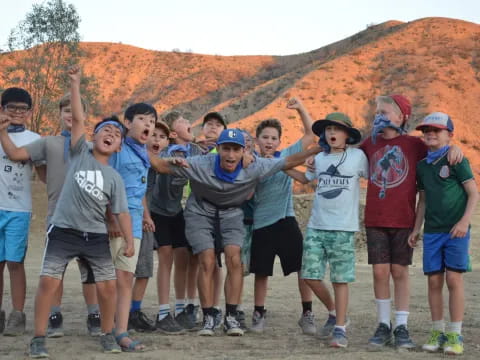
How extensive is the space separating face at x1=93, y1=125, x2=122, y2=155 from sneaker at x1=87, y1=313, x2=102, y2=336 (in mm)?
1592

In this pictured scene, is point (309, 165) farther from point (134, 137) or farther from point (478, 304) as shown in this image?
point (478, 304)

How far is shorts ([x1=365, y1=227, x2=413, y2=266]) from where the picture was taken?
572 centimetres

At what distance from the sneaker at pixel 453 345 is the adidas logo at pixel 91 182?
298cm

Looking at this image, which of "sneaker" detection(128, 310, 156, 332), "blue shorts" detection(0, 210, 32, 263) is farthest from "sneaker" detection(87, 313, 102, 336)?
"blue shorts" detection(0, 210, 32, 263)

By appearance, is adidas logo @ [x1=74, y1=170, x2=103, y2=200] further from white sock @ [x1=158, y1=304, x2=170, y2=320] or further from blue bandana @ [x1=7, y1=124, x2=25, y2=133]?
white sock @ [x1=158, y1=304, x2=170, y2=320]

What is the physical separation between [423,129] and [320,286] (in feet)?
5.46

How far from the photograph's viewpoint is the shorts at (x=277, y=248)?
638 cm

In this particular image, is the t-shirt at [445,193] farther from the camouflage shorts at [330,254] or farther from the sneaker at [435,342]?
the sneaker at [435,342]

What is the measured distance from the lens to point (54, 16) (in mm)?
30953

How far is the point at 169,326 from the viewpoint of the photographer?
6.19m

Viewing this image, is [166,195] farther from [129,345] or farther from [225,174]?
[129,345]

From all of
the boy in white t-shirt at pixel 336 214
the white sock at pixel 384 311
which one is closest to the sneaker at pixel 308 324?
the boy in white t-shirt at pixel 336 214

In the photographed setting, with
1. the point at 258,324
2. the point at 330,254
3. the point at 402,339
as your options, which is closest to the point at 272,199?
the point at 330,254

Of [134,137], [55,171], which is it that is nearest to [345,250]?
[134,137]
